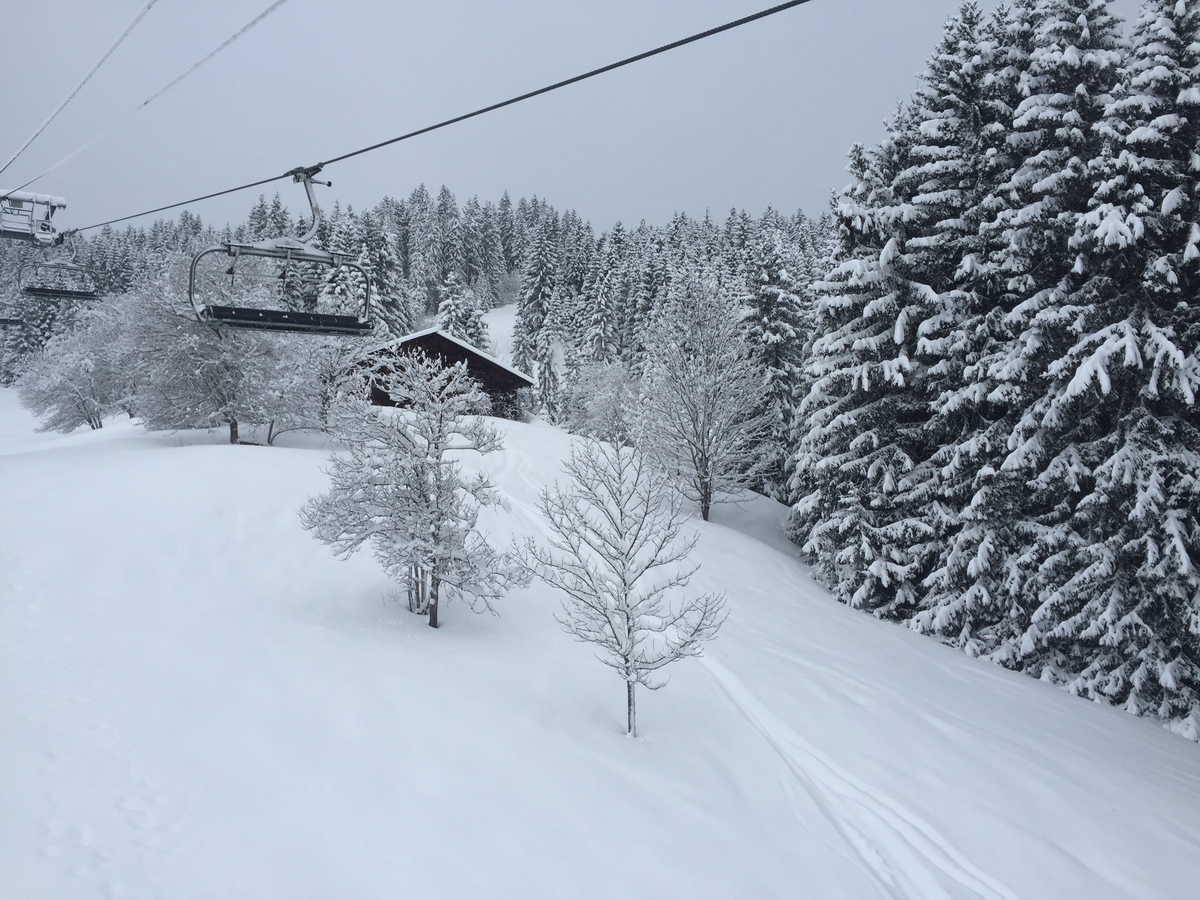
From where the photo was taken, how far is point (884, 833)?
8.16m

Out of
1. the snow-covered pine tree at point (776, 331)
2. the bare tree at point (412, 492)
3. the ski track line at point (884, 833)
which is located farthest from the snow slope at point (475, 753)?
the snow-covered pine tree at point (776, 331)

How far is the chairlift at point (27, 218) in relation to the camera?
13805mm

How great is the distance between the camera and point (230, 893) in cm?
473

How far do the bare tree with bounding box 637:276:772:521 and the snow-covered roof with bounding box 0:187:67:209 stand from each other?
764 inches

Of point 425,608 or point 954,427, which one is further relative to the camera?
point 954,427

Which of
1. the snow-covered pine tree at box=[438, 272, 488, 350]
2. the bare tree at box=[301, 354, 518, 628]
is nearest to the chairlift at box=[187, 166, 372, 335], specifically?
the bare tree at box=[301, 354, 518, 628]

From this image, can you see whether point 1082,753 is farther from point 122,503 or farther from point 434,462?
point 122,503

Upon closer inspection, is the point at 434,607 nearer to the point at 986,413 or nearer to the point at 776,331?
the point at 986,413

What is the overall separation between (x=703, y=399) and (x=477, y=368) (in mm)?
19408

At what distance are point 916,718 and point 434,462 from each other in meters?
9.99

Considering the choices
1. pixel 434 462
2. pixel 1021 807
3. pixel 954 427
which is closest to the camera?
pixel 1021 807

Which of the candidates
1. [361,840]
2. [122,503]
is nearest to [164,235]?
[122,503]

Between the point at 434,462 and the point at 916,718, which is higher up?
the point at 434,462

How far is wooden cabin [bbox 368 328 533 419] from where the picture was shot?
124 ft
